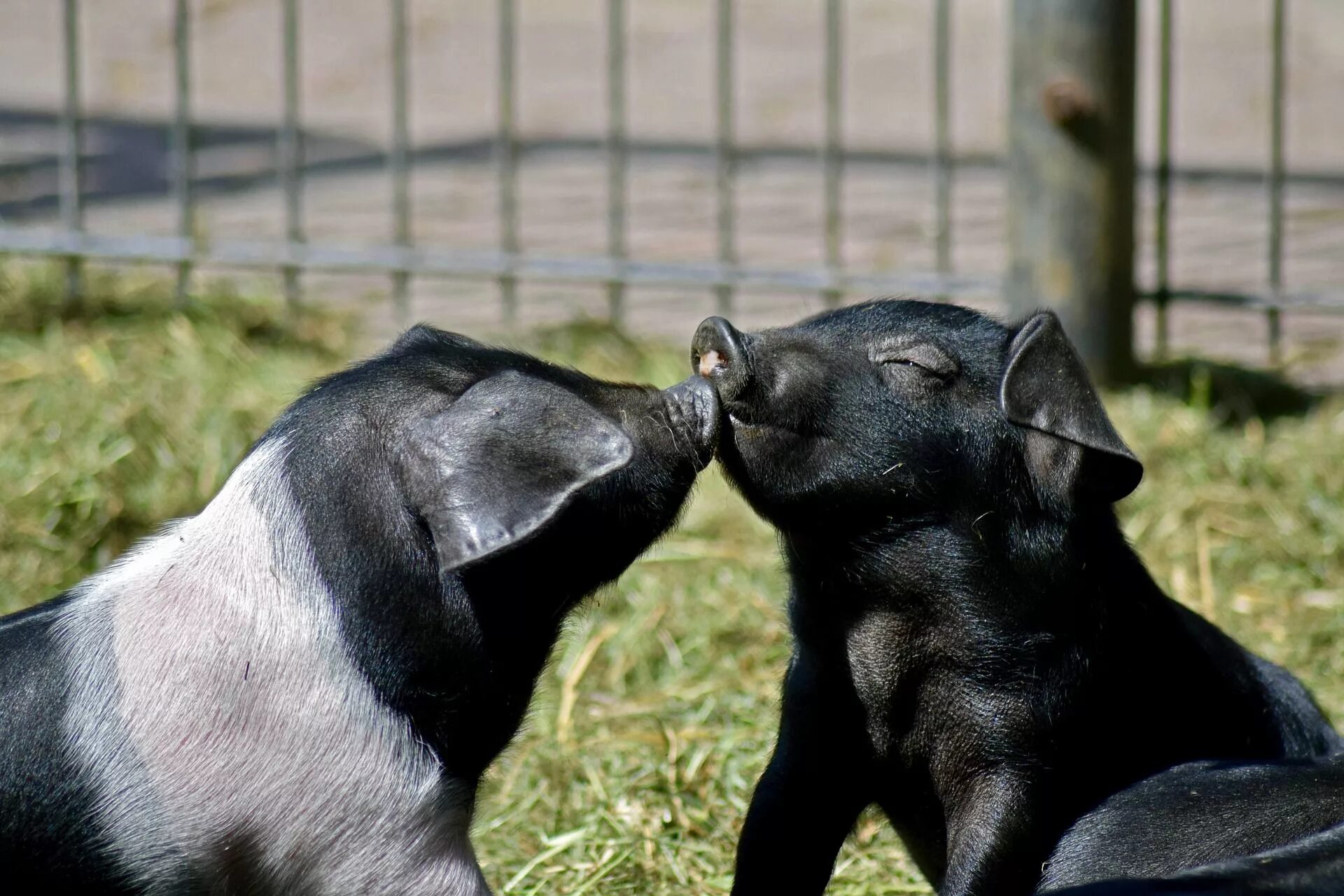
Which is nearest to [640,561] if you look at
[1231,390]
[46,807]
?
[1231,390]

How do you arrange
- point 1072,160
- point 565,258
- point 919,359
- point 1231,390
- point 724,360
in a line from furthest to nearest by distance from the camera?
point 565,258, point 1231,390, point 1072,160, point 919,359, point 724,360

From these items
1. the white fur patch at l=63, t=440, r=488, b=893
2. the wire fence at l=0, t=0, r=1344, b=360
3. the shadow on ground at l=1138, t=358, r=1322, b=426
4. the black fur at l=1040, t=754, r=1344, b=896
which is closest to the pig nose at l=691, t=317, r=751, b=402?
the white fur patch at l=63, t=440, r=488, b=893

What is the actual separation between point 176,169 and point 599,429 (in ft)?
16.3

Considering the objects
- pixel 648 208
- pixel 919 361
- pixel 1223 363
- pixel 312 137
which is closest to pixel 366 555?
pixel 919 361

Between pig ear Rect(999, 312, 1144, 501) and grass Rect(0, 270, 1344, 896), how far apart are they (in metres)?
0.89

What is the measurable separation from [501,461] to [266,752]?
0.68 m

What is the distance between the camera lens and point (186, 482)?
605 cm

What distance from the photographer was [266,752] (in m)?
3.37

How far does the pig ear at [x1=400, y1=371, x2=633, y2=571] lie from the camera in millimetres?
3312

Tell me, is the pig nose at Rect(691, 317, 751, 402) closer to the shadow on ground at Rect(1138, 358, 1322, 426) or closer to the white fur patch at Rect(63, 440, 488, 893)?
the white fur patch at Rect(63, 440, 488, 893)

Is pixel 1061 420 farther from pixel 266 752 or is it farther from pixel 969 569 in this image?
pixel 266 752

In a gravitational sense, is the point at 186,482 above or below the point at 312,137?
below

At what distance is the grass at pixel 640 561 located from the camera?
15.2ft

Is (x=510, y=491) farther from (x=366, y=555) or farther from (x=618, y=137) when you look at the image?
(x=618, y=137)
